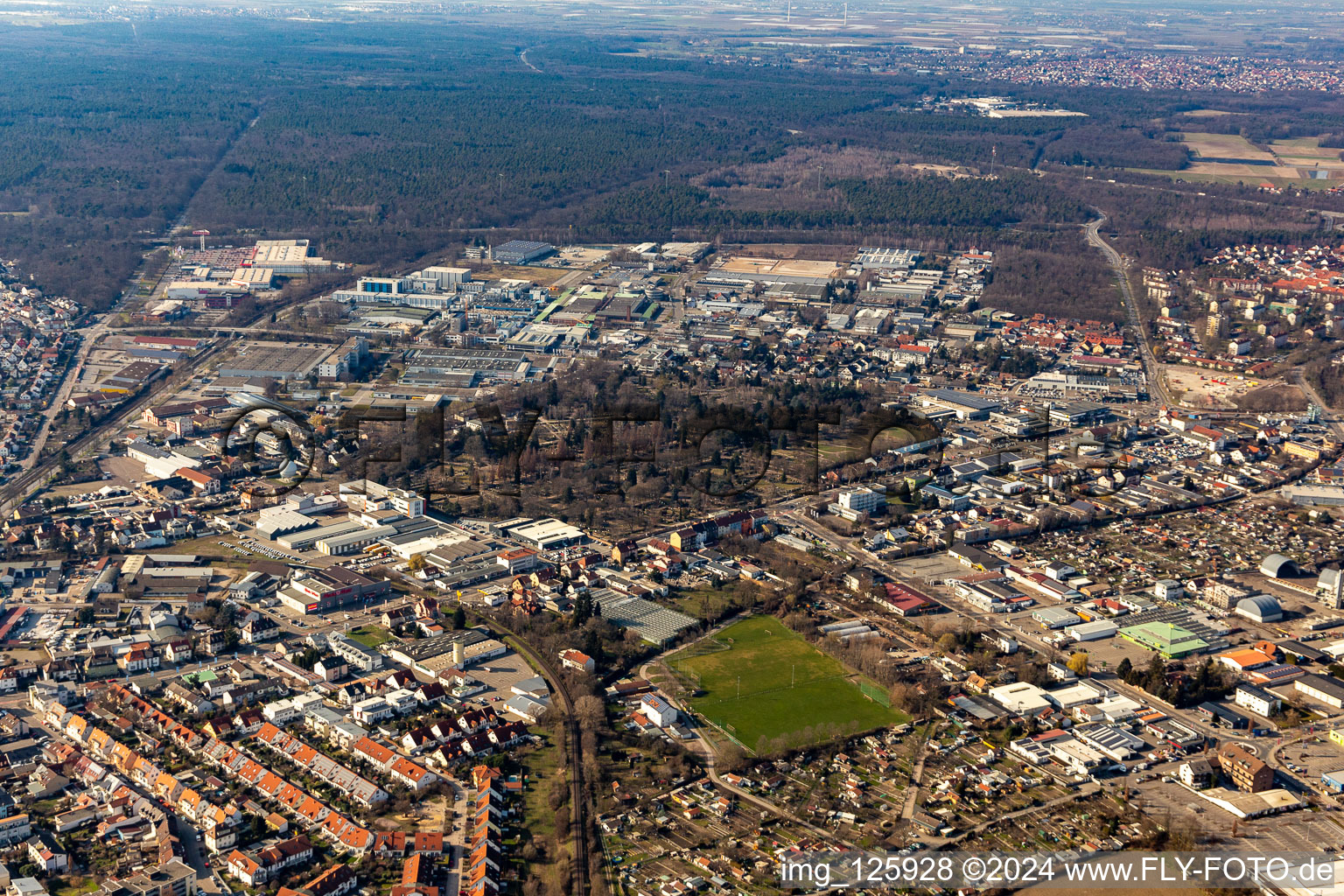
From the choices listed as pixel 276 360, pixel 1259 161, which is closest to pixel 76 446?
pixel 276 360

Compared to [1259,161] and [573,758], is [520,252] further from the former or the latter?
[1259,161]

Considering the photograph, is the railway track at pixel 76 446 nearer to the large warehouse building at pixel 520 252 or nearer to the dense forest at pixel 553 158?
the dense forest at pixel 553 158

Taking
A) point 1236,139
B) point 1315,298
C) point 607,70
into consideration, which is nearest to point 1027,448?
point 1315,298

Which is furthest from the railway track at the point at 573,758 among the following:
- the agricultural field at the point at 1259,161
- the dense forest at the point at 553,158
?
the agricultural field at the point at 1259,161

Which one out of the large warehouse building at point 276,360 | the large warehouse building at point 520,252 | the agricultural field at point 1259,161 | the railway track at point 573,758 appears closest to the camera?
the railway track at point 573,758

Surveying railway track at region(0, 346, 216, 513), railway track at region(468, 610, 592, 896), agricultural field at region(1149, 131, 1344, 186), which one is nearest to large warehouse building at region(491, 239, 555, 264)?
railway track at region(0, 346, 216, 513)

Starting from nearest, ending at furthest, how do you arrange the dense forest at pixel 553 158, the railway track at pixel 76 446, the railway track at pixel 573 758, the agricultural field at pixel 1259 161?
1. the railway track at pixel 573 758
2. the railway track at pixel 76 446
3. the dense forest at pixel 553 158
4. the agricultural field at pixel 1259 161
